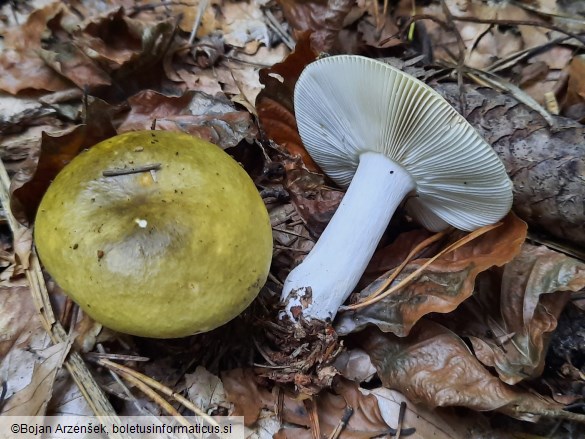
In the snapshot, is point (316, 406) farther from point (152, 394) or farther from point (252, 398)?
point (152, 394)

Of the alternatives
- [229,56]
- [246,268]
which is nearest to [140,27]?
[229,56]

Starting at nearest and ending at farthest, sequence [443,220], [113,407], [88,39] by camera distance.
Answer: [113,407] < [443,220] < [88,39]

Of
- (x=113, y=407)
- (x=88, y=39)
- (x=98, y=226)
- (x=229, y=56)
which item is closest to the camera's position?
(x=98, y=226)

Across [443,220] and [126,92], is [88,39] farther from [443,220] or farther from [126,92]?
[443,220]

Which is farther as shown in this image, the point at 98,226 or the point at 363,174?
the point at 363,174

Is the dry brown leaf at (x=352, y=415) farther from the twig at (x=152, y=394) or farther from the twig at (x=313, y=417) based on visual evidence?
the twig at (x=152, y=394)

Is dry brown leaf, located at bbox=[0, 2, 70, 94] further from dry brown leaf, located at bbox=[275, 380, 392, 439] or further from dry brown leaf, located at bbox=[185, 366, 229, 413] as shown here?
dry brown leaf, located at bbox=[275, 380, 392, 439]

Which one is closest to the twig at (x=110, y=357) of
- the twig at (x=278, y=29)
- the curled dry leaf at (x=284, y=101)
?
the curled dry leaf at (x=284, y=101)
